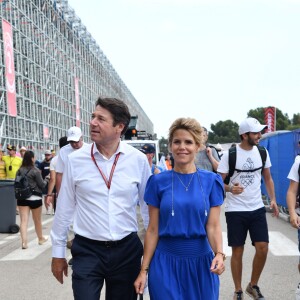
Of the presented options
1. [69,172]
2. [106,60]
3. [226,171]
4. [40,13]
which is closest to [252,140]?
[226,171]

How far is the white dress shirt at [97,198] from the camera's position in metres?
3.25

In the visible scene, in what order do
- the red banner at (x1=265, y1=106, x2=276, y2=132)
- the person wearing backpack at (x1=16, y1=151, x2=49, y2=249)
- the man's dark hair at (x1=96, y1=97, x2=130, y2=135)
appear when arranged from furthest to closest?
the red banner at (x1=265, y1=106, x2=276, y2=132), the person wearing backpack at (x1=16, y1=151, x2=49, y2=249), the man's dark hair at (x1=96, y1=97, x2=130, y2=135)

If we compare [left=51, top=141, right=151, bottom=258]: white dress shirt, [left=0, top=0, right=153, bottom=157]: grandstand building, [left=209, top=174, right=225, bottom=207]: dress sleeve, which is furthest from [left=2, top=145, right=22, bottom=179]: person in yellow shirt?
[left=209, top=174, right=225, bottom=207]: dress sleeve

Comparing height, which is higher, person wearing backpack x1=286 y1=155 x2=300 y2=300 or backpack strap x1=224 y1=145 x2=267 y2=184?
backpack strap x1=224 y1=145 x2=267 y2=184

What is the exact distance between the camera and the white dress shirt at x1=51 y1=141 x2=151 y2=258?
10.6ft

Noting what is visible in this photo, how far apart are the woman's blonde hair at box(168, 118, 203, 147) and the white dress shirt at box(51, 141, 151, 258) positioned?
35cm

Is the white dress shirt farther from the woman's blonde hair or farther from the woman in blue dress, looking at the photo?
the woman's blonde hair

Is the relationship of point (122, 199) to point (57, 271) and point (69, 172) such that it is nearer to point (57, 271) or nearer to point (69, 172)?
point (69, 172)

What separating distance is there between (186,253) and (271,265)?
14.2ft

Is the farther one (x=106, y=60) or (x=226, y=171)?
(x=106, y=60)

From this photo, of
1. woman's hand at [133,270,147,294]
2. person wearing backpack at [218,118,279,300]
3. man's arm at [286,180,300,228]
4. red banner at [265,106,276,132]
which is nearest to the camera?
woman's hand at [133,270,147,294]

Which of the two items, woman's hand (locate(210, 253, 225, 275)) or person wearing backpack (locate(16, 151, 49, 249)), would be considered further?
person wearing backpack (locate(16, 151, 49, 249))

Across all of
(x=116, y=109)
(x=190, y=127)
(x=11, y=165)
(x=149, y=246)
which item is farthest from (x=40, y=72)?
(x=149, y=246)

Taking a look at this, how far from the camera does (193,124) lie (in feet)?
10.7
